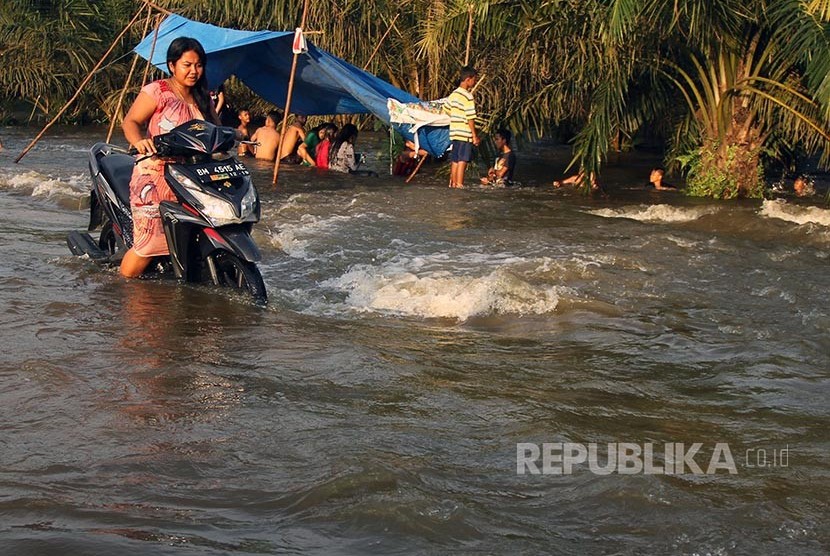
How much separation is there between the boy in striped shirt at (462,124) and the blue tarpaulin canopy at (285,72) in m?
0.63

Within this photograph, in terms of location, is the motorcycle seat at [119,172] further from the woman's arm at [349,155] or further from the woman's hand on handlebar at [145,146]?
the woman's arm at [349,155]

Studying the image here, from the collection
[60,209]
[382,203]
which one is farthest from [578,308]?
[60,209]

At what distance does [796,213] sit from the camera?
11.5m

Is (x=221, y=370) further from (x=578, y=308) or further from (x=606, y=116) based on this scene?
(x=606, y=116)

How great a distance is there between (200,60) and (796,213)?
23.7 feet

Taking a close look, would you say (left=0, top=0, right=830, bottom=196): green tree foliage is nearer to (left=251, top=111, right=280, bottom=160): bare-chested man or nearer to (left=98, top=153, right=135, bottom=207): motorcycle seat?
(left=251, top=111, right=280, bottom=160): bare-chested man

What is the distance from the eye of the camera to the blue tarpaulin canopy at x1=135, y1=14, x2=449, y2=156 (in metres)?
13.5

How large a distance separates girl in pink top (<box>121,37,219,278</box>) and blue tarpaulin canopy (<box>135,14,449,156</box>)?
6.89 m

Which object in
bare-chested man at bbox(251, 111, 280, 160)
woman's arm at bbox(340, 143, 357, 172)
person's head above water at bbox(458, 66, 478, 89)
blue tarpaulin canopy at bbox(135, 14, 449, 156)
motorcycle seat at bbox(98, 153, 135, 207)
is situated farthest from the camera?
bare-chested man at bbox(251, 111, 280, 160)

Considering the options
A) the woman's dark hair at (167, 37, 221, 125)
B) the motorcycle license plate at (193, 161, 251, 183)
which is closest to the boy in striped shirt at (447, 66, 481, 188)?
the woman's dark hair at (167, 37, 221, 125)

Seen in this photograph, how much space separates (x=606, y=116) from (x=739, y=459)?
8582 mm

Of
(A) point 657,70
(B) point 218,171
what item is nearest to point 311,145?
(A) point 657,70

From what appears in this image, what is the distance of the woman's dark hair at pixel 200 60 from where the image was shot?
6.32 meters

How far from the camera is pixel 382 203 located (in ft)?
39.3
